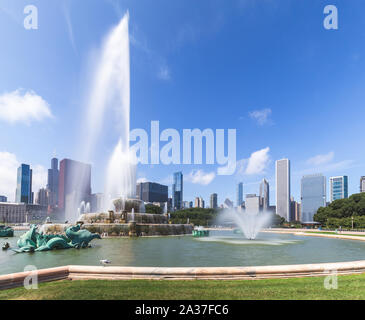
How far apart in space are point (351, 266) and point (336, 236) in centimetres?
3469

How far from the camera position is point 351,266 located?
36.2ft

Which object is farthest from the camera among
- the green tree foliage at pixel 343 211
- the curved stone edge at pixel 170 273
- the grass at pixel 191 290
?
the green tree foliage at pixel 343 211

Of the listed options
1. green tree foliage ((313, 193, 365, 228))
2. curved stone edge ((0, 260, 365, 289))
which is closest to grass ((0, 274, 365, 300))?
curved stone edge ((0, 260, 365, 289))

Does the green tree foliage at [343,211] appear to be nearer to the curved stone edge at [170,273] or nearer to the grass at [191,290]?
the curved stone edge at [170,273]

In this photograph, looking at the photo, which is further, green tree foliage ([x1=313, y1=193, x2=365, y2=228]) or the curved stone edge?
green tree foliage ([x1=313, y1=193, x2=365, y2=228])

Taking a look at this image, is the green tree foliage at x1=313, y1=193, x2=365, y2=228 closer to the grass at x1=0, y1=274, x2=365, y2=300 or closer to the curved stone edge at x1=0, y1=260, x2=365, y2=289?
the curved stone edge at x1=0, y1=260, x2=365, y2=289

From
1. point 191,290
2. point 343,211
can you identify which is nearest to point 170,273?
point 191,290

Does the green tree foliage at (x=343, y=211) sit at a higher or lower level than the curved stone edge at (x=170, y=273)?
→ lower

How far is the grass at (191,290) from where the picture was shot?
7613mm

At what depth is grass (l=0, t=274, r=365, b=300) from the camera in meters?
7.61

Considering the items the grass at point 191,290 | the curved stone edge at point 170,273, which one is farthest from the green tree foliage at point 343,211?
the grass at point 191,290

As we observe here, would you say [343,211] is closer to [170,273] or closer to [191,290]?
[170,273]

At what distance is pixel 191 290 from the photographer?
809cm
